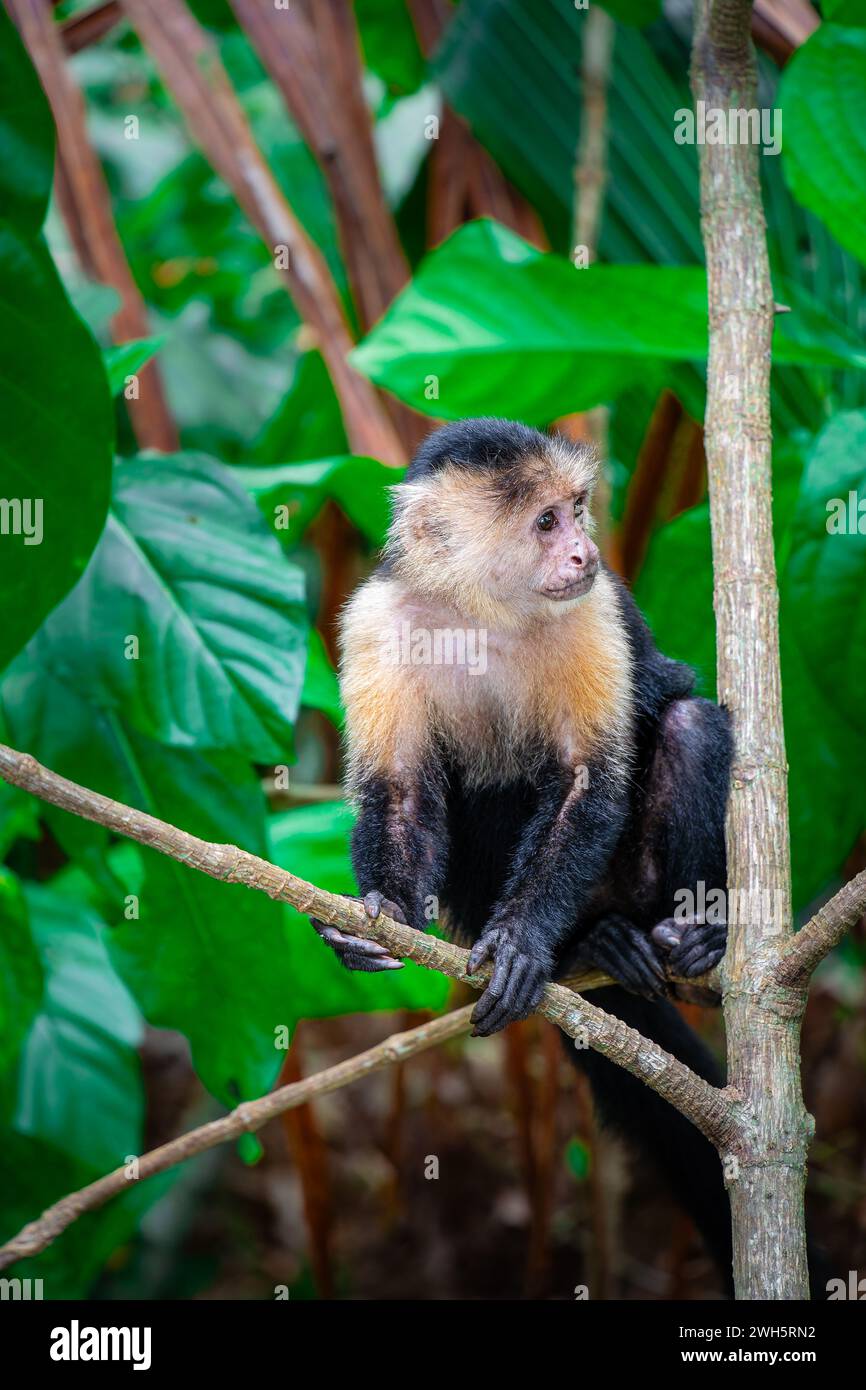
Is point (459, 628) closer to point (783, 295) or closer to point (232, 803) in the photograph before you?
point (232, 803)

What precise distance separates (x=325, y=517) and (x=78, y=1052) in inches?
66.5

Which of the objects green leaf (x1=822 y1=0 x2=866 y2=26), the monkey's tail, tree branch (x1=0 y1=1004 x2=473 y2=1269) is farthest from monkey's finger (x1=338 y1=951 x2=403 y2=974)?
green leaf (x1=822 y1=0 x2=866 y2=26)

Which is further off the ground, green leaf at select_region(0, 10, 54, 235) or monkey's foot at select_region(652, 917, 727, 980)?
green leaf at select_region(0, 10, 54, 235)

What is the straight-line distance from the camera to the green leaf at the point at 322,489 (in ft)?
8.77

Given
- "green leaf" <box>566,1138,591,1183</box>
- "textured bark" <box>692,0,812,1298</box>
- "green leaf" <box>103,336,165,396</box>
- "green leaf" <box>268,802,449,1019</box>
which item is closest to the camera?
"textured bark" <box>692,0,812,1298</box>

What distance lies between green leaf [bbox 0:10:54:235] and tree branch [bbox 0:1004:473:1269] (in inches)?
53.8

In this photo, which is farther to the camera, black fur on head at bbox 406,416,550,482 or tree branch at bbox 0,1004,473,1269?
black fur on head at bbox 406,416,550,482

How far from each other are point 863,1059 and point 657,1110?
69.0 inches

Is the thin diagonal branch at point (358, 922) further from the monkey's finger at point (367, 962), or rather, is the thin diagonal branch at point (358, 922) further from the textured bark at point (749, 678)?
the monkey's finger at point (367, 962)

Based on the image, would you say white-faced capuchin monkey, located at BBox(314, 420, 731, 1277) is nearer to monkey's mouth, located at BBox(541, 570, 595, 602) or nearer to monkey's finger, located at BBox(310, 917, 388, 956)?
monkey's mouth, located at BBox(541, 570, 595, 602)

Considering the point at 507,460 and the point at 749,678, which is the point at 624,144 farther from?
the point at 749,678

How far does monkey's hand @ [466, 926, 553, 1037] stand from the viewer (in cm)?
192

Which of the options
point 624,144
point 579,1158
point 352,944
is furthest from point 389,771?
point 624,144

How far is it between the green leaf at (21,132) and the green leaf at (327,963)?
4.24 feet
